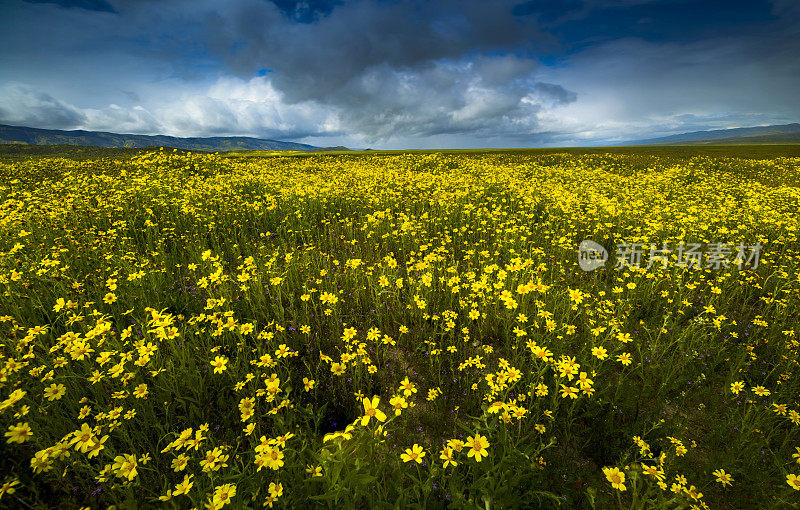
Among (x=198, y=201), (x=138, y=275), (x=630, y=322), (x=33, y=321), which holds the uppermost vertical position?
(x=198, y=201)

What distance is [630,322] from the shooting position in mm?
4742

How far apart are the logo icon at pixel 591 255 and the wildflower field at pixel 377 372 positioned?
7.3 inches

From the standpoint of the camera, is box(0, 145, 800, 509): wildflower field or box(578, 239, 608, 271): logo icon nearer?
box(0, 145, 800, 509): wildflower field

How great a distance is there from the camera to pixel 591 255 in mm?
6945

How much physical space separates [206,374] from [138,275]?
6.50ft

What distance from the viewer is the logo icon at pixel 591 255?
6.49 meters

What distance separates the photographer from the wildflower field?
2408 millimetres

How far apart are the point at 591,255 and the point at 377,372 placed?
574 cm

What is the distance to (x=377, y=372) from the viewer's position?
3.83 metres

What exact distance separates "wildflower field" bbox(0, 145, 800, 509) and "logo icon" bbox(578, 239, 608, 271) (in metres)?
0.19

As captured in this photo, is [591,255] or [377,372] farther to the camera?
[591,255]

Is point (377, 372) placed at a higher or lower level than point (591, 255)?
lower

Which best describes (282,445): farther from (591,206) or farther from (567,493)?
(591,206)

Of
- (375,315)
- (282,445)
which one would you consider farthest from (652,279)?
(282,445)
